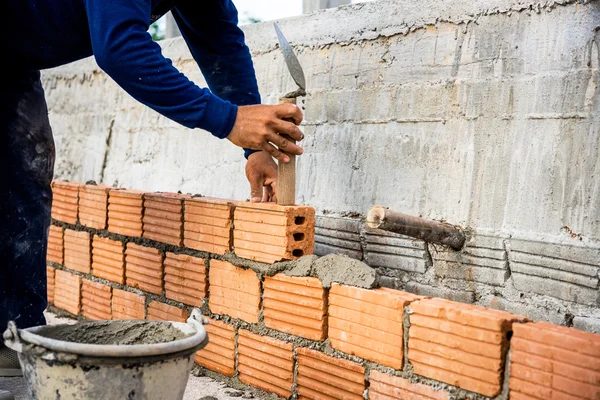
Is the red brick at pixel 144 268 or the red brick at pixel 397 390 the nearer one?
the red brick at pixel 397 390

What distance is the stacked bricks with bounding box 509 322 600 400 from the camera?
1.53 meters

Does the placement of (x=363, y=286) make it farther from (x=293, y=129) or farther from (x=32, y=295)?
(x=32, y=295)

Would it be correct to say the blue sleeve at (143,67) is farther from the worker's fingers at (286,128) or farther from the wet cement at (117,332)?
the wet cement at (117,332)

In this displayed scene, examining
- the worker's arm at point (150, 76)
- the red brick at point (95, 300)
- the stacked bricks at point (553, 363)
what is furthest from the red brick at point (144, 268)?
the stacked bricks at point (553, 363)

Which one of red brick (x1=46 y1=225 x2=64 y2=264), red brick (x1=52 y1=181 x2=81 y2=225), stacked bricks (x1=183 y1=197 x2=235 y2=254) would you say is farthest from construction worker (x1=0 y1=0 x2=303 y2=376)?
red brick (x1=46 y1=225 x2=64 y2=264)

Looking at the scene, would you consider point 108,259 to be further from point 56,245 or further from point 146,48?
point 146,48

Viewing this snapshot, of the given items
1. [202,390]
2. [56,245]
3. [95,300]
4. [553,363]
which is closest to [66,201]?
[56,245]

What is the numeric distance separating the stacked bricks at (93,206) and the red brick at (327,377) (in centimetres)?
151

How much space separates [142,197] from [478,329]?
1.77 metres

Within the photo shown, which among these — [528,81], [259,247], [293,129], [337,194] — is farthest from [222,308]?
[528,81]

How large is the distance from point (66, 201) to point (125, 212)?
0.70 meters

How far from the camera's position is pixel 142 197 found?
297cm

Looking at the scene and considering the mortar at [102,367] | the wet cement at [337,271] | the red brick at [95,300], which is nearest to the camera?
the mortar at [102,367]

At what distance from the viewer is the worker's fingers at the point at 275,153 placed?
83.9 inches
